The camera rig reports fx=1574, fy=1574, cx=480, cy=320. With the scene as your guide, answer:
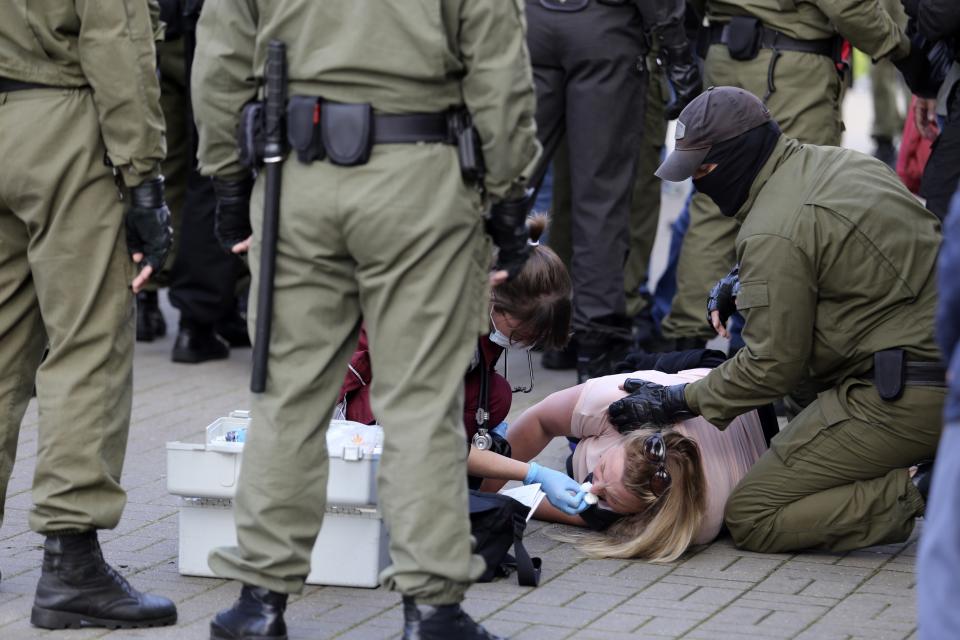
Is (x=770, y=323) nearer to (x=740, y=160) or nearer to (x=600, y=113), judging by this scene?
(x=740, y=160)

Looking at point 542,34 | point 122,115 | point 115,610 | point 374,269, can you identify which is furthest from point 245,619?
point 542,34

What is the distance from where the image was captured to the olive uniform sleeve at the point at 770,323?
14.0 ft

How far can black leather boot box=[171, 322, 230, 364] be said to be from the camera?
22.8 feet

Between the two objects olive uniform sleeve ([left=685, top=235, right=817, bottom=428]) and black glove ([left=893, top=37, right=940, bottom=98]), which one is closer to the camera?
olive uniform sleeve ([left=685, top=235, right=817, bottom=428])

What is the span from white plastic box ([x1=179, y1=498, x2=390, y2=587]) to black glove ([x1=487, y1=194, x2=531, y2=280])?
86 centimetres

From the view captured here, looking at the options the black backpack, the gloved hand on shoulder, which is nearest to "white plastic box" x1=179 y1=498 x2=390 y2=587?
the black backpack

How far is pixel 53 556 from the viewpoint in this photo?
377 cm

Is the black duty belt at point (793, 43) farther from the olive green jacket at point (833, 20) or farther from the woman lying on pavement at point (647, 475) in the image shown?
the woman lying on pavement at point (647, 475)

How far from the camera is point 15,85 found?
→ 3676 mm

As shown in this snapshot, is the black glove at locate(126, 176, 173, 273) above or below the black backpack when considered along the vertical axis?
above

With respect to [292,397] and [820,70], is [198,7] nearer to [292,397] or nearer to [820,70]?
[820,70]

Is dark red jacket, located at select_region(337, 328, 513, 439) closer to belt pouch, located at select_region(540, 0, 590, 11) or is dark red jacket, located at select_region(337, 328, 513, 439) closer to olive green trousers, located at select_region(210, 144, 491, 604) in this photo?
olive green trousers, located at select_region(210, 144, 491, 604)

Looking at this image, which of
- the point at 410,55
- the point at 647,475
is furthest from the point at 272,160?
the point at 647,475

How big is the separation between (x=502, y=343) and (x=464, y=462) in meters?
1.14
